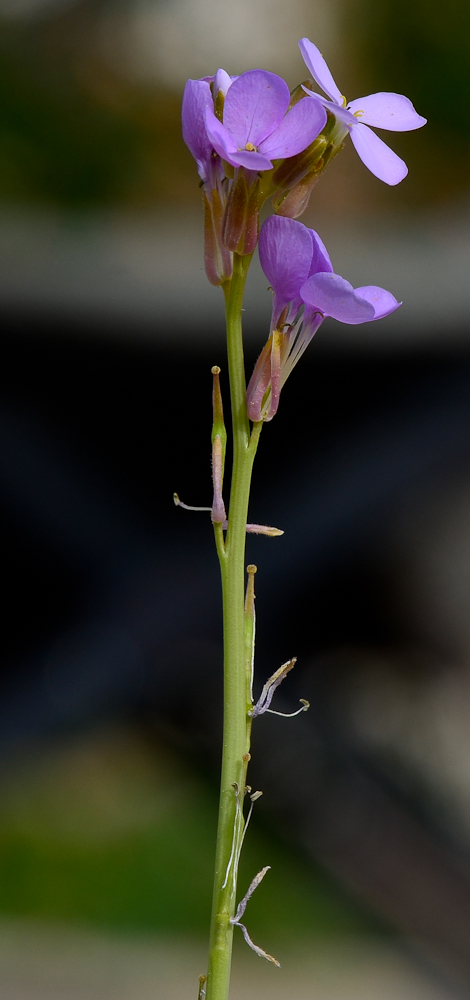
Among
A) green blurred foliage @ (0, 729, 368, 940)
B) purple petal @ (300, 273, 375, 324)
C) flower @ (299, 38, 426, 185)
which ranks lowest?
green blurred foliage @ (0, 729, 368, 940)

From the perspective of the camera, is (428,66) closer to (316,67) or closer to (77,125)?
(77,125)

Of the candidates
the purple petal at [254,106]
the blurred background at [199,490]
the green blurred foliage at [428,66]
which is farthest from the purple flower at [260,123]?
the green blurred foliage at [428,66]

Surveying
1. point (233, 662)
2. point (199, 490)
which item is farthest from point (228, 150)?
point (199, 490)

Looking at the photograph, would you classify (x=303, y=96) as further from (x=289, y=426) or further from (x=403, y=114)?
(x=289, y=426)

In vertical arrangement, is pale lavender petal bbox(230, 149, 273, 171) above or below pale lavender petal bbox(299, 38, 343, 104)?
below

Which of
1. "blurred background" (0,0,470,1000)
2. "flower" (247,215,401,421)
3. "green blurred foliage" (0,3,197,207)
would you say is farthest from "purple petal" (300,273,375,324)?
"green blurred foliage" (0,3,197,207)

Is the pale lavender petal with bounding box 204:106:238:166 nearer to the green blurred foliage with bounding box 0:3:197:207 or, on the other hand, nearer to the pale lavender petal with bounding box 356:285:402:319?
the pale lavender petal with bounding box 356:285:402:319
